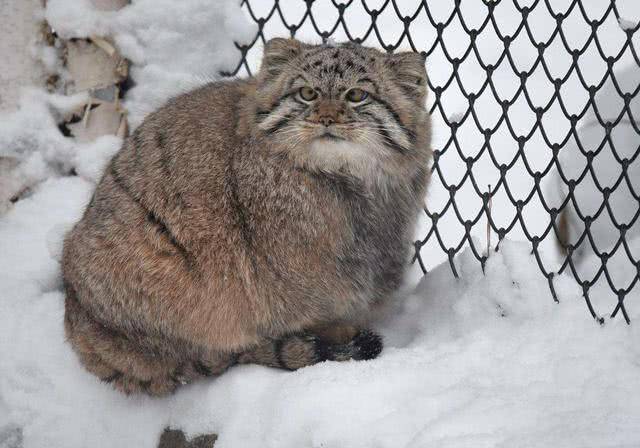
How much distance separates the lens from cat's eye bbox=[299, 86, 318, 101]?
3506mm

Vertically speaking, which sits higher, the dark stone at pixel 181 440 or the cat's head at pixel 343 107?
the cat's head at pixel 343 107

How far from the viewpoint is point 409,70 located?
362 cm

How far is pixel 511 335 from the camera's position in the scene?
133 inches

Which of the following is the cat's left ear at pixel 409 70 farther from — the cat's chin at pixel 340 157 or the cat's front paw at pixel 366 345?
the cat's front paw at pixel 366 345

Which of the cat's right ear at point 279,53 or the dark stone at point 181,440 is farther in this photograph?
the cat's right ear at point 279,53

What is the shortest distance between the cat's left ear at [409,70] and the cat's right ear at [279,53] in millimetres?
386

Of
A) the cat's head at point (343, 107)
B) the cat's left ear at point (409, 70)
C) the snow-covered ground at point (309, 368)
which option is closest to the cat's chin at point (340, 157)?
the cat's head at point (343, 107)

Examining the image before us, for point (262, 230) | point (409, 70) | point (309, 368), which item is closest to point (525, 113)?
point (409, 70)

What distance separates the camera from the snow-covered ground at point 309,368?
2.95 meters

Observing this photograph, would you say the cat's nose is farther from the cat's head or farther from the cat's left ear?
the cat's left ear

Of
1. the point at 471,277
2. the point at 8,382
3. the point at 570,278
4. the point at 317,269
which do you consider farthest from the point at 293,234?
the point at 8,382

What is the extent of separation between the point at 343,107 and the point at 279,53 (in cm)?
43

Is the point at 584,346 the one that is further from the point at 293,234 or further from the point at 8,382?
the point at 8,382

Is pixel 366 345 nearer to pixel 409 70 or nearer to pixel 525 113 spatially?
pixel 409 70
